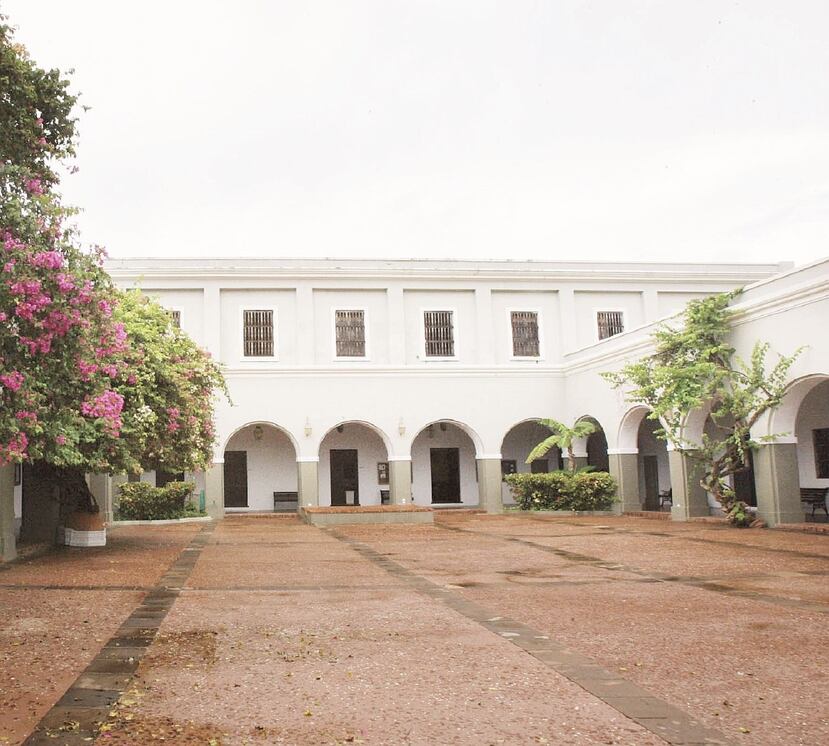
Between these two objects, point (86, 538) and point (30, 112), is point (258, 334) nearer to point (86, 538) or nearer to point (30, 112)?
point (86, 538)

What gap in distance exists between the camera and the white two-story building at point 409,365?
81.1ft

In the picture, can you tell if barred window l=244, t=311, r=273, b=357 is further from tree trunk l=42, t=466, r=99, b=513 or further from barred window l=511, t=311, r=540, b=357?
tree trunk l=42, t=466, r=99, b=513

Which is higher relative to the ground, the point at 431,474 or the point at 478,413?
the point at 478,413

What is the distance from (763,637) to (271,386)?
1923cm

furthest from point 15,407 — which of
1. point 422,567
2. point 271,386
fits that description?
point 271,386

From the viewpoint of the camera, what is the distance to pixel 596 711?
16.0ft

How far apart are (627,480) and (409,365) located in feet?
22.7

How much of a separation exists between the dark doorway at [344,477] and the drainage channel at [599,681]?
1804 centimetres

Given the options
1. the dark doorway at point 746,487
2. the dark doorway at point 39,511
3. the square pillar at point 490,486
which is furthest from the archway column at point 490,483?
the dark doorway at point 39,511

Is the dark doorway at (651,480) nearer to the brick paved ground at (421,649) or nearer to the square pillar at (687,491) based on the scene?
the square pillar at (687,491)

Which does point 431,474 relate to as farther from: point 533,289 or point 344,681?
point 344,681

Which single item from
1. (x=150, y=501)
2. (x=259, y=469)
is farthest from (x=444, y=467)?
(x=150, y=501)

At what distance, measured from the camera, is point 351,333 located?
84.5 ft

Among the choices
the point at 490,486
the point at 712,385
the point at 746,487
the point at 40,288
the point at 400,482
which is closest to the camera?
the point at 40,288
